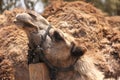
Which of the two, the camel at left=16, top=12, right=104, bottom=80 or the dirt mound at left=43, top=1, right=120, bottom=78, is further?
the dirt mound at left=43, top=1, right=120, bottom=78

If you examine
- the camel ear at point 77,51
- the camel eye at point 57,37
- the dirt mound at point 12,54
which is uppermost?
the camel eye at point 57,37

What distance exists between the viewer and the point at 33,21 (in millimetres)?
3615

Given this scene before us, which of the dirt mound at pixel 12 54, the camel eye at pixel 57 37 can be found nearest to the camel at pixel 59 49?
the camel eye at pixel 57 37

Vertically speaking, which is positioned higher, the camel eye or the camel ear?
the camel eye

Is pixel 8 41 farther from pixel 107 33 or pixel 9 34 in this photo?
pixel 107 33

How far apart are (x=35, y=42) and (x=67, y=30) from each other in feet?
3.36

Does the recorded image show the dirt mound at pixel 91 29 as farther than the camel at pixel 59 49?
Yes

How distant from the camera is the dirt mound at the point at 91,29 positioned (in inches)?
182

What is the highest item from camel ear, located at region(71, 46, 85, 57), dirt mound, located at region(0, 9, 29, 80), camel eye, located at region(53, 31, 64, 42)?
camel eye, located at region(53, 31, 64, 42)

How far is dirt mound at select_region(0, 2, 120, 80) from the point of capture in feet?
15.1

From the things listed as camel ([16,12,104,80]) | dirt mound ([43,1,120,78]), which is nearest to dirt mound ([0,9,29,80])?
dirt mound ([43,1,120,78])

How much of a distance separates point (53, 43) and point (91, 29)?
1.27 meters

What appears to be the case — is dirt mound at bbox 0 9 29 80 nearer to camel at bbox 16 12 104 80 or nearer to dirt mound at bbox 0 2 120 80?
A: dirt mound at bbox 0 2 120 80

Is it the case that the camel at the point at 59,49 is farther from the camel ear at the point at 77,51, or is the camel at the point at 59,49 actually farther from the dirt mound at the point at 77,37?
the dirt mound at the point at 77,37
